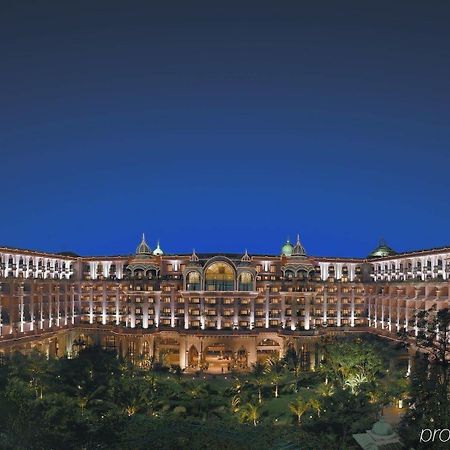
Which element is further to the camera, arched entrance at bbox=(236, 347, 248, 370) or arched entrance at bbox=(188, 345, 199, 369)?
Answer: arched entrance at bbox=(188, 345, 199, 369)

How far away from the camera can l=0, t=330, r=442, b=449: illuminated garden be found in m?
42.2

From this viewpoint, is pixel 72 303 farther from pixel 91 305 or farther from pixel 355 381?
pixel 355 381

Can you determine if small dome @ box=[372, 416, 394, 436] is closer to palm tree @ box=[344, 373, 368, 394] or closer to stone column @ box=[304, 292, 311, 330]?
palm tree @ box=[344, 373, 368, 394]

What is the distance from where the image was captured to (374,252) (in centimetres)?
11906

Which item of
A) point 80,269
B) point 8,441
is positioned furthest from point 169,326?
point 8,441

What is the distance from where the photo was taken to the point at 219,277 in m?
100

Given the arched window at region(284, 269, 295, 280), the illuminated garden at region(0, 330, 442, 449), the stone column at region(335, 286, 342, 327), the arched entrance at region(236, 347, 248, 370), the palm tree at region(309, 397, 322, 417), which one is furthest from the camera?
the stone column at region(335, 286, 342, 327)

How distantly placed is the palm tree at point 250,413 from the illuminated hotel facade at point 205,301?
32.9 m

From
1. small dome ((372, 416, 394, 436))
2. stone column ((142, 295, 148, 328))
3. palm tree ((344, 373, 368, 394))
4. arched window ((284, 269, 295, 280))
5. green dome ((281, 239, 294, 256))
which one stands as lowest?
Answer: palm tree ((344, 373, 368, 394))

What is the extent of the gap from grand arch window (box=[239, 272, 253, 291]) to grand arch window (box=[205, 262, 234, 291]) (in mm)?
1567

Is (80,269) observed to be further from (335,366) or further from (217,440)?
(217,440)

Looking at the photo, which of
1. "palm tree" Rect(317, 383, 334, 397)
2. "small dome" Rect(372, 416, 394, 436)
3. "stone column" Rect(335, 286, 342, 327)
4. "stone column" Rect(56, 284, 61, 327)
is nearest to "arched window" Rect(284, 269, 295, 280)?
"stone column" Rect(335, 286, 342, 327)

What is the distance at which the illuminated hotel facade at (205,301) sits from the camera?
92.5 meters

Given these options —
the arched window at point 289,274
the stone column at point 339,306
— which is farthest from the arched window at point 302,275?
the stone column at point 339,306
